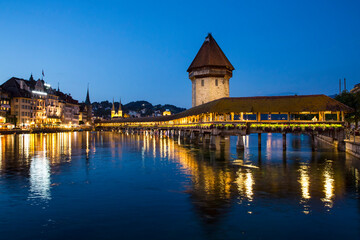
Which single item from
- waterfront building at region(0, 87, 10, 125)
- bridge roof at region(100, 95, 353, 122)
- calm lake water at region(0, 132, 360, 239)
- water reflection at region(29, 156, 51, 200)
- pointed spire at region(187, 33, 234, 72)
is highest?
pointed spire at region(187, 33, 234, 72)

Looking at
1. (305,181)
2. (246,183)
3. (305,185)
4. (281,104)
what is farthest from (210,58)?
(305,185)

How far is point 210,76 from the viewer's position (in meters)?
72.5

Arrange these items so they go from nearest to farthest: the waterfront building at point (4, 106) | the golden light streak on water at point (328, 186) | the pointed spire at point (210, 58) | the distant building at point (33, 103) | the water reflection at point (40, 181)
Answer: the golden light streak on water at point (328, 186)
the water reflection at point (40, 181)
the pointed spire at point (210, 58)
the waterfront building at point (4, 106)
the distant building at point (33, 103)

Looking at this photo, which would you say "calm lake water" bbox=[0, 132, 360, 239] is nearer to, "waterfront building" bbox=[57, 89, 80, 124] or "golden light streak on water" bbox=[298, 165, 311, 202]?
"golden light streak on water" bbox=[298, 165, 311, 202]

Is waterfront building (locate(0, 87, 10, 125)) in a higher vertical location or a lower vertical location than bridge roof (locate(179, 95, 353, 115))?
higher

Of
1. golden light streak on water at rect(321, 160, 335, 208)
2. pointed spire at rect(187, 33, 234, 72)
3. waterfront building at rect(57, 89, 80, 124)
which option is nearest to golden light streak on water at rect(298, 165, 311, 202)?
golden light streak on water at rect(321, 160, 335, 208)

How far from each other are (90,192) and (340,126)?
2894cm

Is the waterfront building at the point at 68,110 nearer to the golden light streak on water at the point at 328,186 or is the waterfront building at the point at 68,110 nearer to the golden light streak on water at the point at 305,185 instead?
the golden light streak on water at the point at 305,185

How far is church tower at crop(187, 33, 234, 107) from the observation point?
72.1m

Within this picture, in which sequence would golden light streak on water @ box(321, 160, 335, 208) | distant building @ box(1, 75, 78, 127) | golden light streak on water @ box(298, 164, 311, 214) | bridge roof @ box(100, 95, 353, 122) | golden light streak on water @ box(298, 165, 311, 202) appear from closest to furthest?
1. golden light streak on water @ box(298, 164, 311, 214)
2. golden light streak on water @ box(321, 160, 335, 208)
3. golden light streak on water @ box(298, 165, 311, 202)
4. bridge roof @ box(100, 95, 353, 122)
5. distant building @ box(1, 75, 78, 127)

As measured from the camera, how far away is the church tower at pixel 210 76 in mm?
72125

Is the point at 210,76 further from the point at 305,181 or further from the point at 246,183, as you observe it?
the point at 246,183

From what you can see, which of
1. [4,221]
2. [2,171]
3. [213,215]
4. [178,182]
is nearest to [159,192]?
[178,182]

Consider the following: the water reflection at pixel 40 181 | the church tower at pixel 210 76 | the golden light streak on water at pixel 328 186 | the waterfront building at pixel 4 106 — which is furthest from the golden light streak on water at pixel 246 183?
the waterfront building at pixel 4 106
